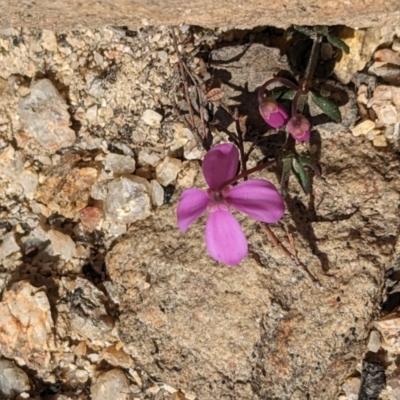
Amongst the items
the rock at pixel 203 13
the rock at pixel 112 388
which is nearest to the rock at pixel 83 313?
the rock at pixel 112 388

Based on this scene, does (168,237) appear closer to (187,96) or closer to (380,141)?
(187,96)

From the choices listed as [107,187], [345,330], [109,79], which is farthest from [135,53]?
[345,330]

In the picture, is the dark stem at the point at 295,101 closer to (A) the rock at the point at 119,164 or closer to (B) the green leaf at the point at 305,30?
(B) the green leaf at the point at 305,30

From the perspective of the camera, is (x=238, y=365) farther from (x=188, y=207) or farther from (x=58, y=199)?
(x=58, y=199)

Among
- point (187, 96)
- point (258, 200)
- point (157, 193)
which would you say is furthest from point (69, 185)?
point (258, 200)

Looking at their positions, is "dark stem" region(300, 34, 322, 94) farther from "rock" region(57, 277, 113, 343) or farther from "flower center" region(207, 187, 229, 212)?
"rock" region(57, 277, 113, 343)

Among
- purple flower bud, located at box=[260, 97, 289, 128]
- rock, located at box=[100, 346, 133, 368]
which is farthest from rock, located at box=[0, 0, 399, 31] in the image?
rock, located at box=[100, 346, 133, 368]
